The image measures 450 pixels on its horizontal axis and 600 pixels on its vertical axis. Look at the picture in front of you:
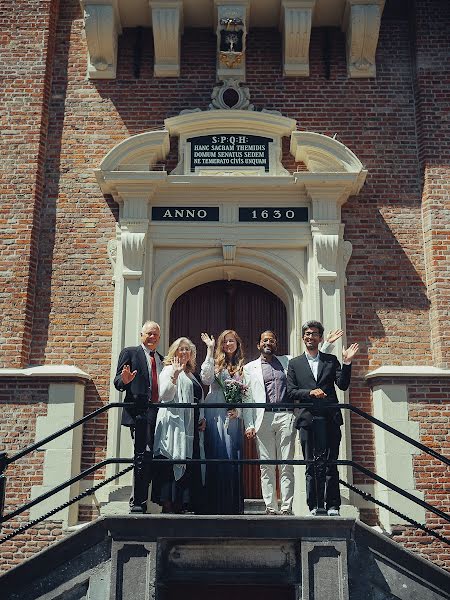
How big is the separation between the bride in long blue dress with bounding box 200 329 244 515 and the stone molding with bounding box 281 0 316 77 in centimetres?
441

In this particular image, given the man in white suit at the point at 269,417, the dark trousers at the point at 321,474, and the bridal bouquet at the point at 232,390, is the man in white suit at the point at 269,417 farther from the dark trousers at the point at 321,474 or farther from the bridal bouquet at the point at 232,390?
the dark trousers at the point at 321,474

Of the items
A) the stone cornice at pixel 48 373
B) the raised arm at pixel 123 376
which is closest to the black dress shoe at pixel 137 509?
the raised arm at pixel 123 376

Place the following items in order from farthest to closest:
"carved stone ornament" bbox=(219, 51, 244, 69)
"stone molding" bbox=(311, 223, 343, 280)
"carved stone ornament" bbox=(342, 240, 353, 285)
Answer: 1. "carved stone ornament" bbox=(219, 51, 244, 69)
2. "carved stone ornament" bbox=(342, 240, 353, 285)
3. "stone molding" bbox=(311, 223, 343, 280)

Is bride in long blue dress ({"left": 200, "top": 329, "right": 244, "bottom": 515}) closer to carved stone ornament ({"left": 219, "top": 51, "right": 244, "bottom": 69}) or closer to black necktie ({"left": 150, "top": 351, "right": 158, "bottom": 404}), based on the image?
black necktie ({"left": 150, "top": 351, "right": 158, "bottom": 404})

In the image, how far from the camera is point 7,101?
9617 mm

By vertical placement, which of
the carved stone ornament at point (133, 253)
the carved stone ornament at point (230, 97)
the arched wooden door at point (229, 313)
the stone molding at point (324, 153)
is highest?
the carved stone ornament at point (230, 97)

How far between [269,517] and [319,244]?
12.9ft

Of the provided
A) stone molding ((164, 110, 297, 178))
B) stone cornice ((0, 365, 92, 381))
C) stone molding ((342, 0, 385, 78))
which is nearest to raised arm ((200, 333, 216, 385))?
stone cornice ((0, 365, 92, 381))

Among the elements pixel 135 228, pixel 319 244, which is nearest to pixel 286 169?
pixel 319 244

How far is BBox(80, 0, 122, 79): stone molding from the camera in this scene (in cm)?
960

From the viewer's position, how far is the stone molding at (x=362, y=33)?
31.5ft

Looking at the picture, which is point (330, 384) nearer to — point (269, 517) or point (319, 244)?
point (269, 517)

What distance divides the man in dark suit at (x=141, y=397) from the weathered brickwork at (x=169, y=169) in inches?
79.3

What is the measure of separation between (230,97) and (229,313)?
273 cm
